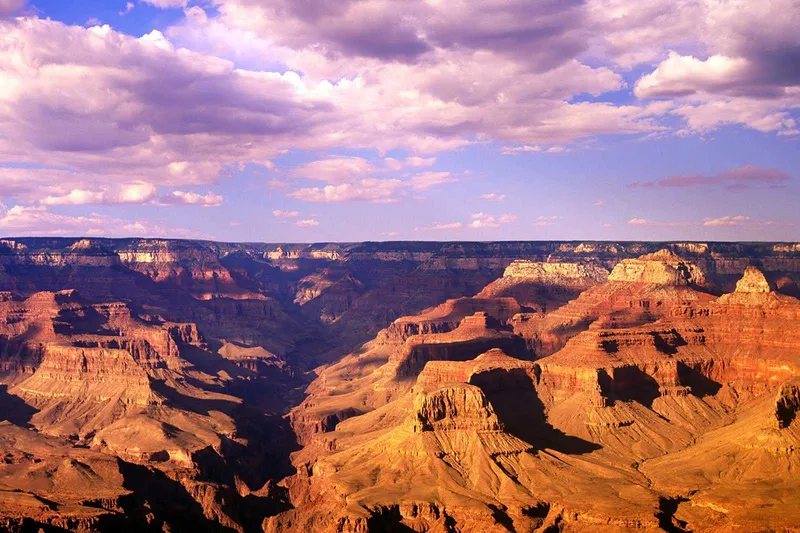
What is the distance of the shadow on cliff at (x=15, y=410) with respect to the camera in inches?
7067

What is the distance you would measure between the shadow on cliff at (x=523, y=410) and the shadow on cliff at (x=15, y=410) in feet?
275

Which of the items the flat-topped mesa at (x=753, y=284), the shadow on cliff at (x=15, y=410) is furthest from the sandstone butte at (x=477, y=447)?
the shadow on cliff at (x=15, y=410)

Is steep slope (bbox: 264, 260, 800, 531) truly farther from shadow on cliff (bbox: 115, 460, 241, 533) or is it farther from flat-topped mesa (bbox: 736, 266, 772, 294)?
shadow on cliff (bbox: 115, 460, 241, 533)

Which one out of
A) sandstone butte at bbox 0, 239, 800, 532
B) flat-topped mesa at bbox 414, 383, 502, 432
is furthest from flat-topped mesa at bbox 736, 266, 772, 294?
flat-topped mesa at bbox 414, 383, 502, 432

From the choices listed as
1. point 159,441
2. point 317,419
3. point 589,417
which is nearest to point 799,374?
point 589,417

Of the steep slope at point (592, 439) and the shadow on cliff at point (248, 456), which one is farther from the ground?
the steep slope at point (592, 439)

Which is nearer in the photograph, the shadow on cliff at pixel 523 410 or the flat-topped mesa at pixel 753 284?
the shadow on cliff at pixel 523 410

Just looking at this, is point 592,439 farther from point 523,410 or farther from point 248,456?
point 248,456

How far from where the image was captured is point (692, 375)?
155 m

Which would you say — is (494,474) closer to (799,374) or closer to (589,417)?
(589,417)

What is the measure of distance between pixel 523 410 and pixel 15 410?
9775 cm

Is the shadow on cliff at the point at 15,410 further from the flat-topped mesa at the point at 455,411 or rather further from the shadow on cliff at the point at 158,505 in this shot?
the flat-topped mesa at the point at 455,411

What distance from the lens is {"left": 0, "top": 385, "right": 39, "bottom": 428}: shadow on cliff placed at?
589ft

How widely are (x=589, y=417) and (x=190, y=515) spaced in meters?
53.0
